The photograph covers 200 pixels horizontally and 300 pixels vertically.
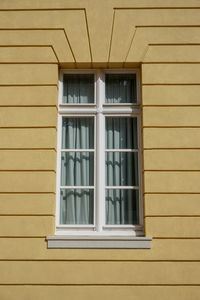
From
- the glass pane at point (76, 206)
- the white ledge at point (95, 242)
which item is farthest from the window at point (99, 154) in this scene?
the white ledge at point (95, 242)

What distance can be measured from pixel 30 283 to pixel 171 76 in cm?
337

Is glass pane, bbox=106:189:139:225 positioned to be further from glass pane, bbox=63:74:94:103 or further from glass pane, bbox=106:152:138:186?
glass pane, bbox=63:74:94:103

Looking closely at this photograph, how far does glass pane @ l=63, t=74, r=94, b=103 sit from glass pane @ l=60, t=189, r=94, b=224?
136 centimetres

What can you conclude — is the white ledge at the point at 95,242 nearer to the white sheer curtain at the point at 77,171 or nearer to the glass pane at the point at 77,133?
the white sheer curtain at the point at 77,171

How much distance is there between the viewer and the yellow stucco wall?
4906 mm

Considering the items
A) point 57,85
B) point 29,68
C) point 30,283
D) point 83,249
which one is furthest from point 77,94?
point 30,283

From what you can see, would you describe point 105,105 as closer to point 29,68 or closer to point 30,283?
point 29,68

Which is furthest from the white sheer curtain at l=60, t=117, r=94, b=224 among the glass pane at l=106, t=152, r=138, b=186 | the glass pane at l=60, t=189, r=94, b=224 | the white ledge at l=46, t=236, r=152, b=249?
the white ledge at l=46, t=236, r=152, b=249

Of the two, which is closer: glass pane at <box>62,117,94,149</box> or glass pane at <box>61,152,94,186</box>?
glass pane at <box>61,152,94,186</box>

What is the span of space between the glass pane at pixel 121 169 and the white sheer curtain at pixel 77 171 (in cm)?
25

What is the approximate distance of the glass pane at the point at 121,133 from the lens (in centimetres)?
561

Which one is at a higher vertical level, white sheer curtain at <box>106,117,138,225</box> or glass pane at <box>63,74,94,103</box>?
glass pane at <box>63,74,94,103</box>

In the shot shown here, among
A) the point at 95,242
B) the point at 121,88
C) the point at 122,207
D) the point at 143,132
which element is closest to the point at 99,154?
the point at 143,132
